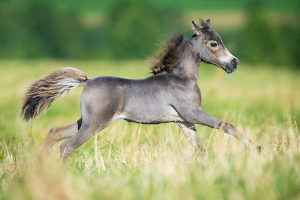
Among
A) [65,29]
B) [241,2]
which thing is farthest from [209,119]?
[241,2]

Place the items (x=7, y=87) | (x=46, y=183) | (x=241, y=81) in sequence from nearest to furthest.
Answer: (x=46, y=183) → (x=7, y=87) → (x=241, y=81)

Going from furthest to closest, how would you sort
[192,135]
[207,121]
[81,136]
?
[192,135] < [207,121] < [81,136]

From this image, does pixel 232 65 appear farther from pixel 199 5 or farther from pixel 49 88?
pixel 199 5

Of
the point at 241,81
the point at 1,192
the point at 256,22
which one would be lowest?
the point at 1,192

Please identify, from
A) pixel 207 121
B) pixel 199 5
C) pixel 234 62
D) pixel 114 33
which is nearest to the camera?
pixel 207 121

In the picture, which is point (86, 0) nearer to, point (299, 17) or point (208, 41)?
point (299, 17)

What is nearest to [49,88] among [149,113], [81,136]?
[81,136]

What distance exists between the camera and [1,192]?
486cm

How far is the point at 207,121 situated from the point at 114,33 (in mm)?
52129

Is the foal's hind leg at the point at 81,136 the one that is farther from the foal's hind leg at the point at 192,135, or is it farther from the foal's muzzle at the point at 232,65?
the foal's muzzle at the point at 232,65

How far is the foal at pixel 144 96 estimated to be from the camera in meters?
6.03

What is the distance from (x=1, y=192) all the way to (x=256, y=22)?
153 ft

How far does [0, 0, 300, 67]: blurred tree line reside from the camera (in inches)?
1914

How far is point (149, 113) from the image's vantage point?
6246 millimetres
